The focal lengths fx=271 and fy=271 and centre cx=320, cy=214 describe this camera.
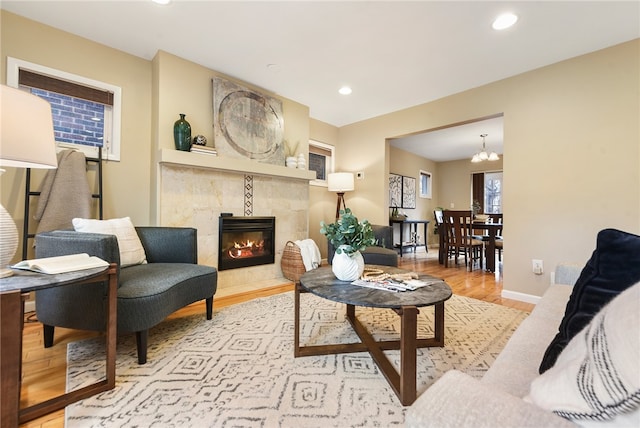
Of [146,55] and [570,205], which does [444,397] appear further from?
[146,55]

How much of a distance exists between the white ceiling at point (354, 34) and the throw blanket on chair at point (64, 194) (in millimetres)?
1214

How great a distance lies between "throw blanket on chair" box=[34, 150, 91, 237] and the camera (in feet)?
7.40

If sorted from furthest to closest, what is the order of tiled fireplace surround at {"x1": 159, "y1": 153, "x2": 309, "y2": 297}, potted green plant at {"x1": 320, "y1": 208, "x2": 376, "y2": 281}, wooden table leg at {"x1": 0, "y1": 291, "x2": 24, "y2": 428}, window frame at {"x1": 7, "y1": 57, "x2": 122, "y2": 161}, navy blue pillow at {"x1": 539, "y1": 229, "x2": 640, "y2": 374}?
tiled fireplace surround at {"x1": 159, "y1": 153, "x2": 309, "y2": 297}
window frame at {"x1": 7, "y1": 57, "x2": 122, "y2": 161}
potted green plant at {"x1": 320, "y1": 208, "x2": 376, "y2": 281}
wooden table leg at {"x1": 0, "y1": 291, "x2": 24, "y2": 428}
navy blue pillow at {"x1": 539, "y1": 229, "x2": 640, "y2": 374}

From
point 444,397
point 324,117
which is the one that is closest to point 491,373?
point 444,397

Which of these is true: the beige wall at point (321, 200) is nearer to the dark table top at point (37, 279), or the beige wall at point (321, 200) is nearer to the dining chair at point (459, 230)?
the dining chair at point (459, 230)

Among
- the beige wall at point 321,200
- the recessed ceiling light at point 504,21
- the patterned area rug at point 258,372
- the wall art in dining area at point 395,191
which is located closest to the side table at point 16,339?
the patterned area rug at point 258,372

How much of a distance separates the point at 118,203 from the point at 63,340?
1.33m

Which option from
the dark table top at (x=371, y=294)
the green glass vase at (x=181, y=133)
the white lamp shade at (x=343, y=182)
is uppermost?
the green glass vase at (x=181, y=133)

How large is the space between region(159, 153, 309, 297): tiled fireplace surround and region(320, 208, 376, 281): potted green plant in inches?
70.4

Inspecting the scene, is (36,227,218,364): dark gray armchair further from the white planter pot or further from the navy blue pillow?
the navy blue pillow

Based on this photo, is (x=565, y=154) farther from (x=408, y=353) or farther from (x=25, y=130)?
(x=25, y=130)

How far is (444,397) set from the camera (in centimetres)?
52

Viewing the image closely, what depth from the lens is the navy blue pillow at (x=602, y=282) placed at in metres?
0.75

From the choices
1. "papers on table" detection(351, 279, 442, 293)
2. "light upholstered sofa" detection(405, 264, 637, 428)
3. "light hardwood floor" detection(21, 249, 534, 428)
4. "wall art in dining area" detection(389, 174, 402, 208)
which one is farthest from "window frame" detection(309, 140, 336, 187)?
"light upholstered sofa" detection(405, 264, 637, 428)
